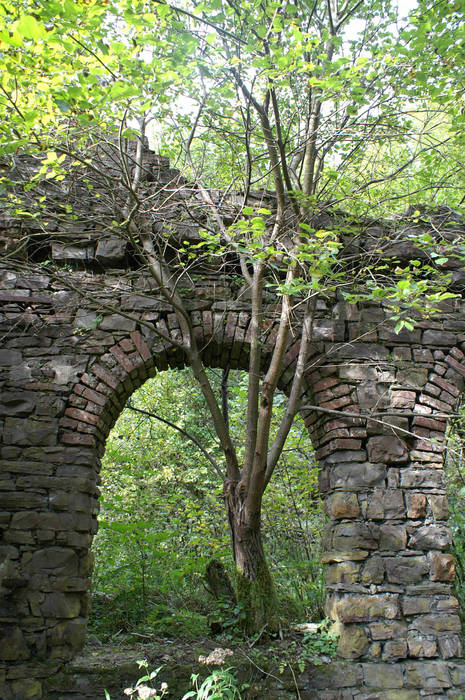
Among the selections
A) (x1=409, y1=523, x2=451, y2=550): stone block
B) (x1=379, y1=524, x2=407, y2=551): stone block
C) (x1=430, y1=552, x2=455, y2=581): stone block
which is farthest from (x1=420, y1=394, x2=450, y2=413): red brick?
(x1=430, y1=552, x2=455, y2=581): stone block

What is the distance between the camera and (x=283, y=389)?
4680 mm

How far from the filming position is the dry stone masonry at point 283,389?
144 inches

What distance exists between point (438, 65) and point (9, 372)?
13.7 feet

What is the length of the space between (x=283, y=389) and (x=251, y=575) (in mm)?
1567

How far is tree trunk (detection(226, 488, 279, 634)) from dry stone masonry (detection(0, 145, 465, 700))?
47 cm

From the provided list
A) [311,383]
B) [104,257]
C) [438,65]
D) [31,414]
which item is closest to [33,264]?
[104,257]

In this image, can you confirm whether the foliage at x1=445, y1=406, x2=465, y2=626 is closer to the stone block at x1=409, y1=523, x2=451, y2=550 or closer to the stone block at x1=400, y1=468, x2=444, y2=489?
the stone block at x1=400, y1=468, x2=444, y2=489

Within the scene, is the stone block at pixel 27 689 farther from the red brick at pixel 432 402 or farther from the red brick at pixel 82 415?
the red brick at pixel 432 402

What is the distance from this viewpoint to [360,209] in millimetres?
4949

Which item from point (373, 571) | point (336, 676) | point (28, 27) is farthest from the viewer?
point (373, 571)

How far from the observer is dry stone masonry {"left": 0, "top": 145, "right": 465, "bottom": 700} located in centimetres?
365

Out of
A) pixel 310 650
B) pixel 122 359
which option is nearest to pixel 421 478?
pixel 310 650

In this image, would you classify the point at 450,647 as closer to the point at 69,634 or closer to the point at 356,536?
the point at 356,536


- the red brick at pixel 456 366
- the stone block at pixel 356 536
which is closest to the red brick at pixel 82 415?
the stone block at pixel 356 536
